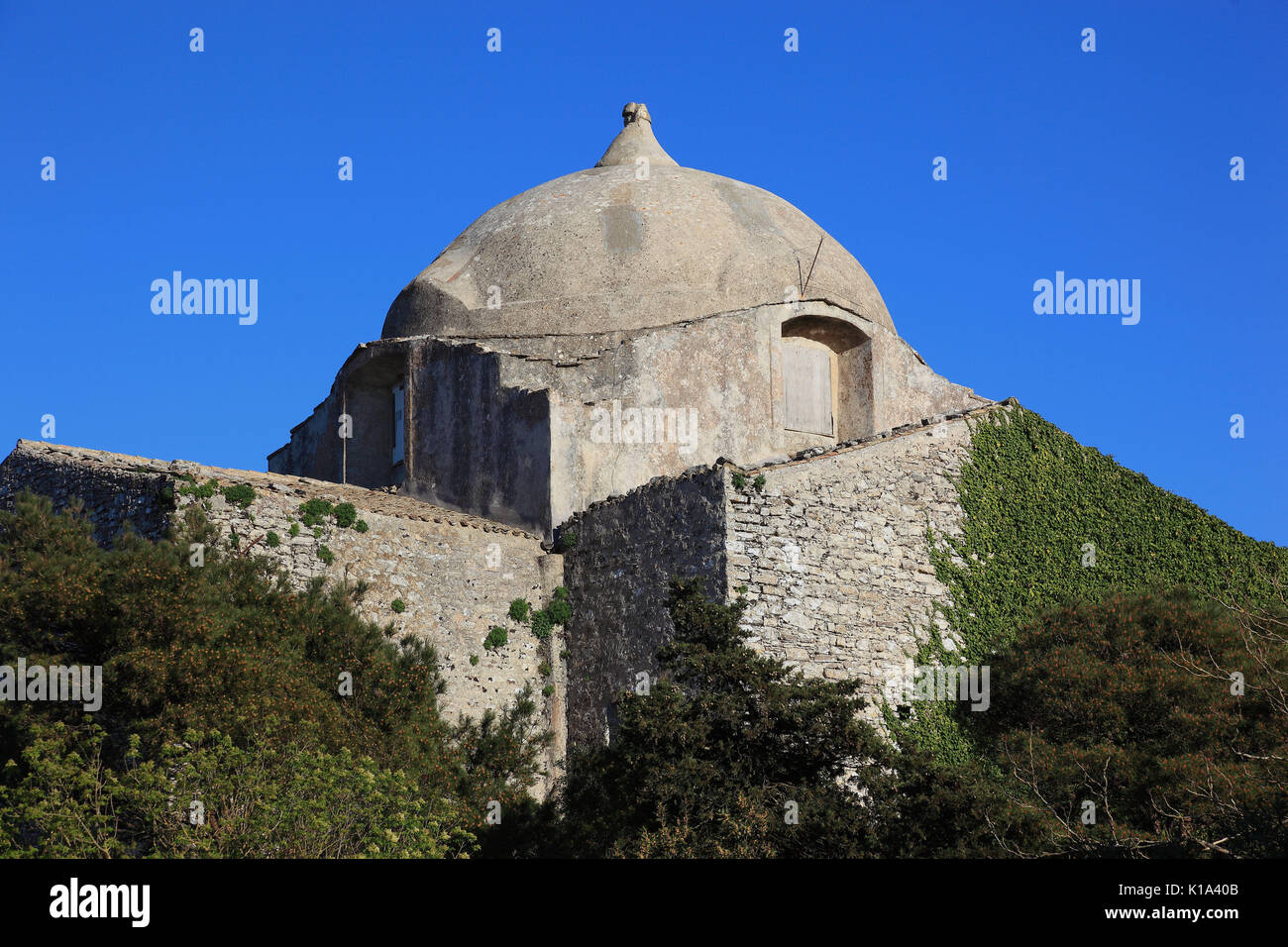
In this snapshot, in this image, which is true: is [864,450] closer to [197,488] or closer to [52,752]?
[197,488]

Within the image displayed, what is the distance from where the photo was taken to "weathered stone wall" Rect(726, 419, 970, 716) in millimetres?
18781

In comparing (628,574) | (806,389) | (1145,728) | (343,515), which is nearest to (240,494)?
(343,515)

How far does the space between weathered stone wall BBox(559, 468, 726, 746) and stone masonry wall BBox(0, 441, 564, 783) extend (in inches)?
17.0

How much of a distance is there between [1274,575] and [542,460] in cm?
1272

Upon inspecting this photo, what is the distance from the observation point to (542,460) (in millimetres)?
22266

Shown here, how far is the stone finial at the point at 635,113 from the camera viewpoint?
3009 centimetres

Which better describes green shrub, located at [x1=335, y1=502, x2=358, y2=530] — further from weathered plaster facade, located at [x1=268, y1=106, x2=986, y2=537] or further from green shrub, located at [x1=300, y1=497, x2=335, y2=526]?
weathered plaster facade, located at [x1=268, y1=106, x2=986, y2=537]

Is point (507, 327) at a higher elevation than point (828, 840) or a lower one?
higher

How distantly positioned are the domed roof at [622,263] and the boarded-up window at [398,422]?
1.13m

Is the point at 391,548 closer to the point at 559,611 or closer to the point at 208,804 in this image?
the point at 559,611

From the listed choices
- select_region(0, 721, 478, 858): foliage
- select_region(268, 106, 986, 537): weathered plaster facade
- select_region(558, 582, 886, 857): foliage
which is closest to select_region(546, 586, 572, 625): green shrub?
select_region(268, 106, 986, 537): weathered plaster facade

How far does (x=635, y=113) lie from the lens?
30109mm

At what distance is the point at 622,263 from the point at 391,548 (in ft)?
26.1
